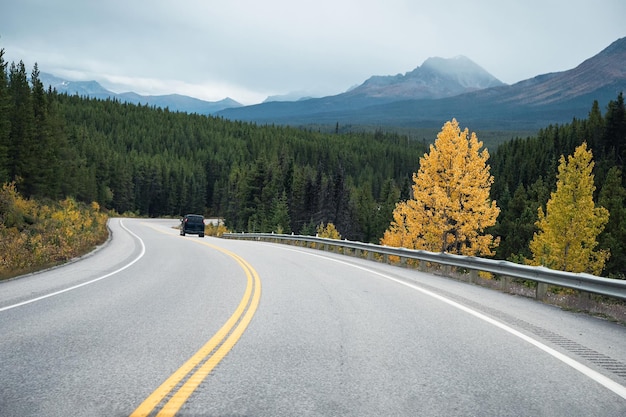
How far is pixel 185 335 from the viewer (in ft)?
20.5

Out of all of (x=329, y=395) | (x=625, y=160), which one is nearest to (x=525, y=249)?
(x=625, y=160)

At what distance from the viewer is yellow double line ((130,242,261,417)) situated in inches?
146

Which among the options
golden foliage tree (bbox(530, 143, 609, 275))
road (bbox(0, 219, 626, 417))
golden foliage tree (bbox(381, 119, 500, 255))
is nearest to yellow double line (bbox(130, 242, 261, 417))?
road (bbox(0, 219, 626, 417))

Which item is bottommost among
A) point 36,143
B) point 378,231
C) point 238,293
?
point 378,231

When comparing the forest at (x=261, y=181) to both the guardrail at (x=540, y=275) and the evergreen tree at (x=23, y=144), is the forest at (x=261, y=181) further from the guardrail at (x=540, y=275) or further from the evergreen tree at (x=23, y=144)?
the guardrail at (x=540, y=275)

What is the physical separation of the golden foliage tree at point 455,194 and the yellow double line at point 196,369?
24.9 metres

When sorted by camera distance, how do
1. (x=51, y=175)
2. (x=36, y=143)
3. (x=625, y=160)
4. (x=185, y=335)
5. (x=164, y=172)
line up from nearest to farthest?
1. (x=185, y=335)
2. (x=36, y=143)
3. (x=51, y=175)
4. (x=625, y=160)
5. (x=164, y=172)

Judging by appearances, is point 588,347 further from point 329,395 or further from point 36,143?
point 36,143

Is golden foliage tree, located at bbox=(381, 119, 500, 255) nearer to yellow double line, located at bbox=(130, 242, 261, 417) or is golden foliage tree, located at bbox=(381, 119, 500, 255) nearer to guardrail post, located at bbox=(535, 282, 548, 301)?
guardrail post, located at bbox=(535, 282, 548, 301)

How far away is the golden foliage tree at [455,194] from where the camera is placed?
30641 mm

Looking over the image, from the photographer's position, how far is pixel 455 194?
102ft

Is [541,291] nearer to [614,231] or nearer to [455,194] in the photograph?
[455,194]

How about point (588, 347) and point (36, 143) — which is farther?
point (36, 143)

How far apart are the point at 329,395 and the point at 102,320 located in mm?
4482
